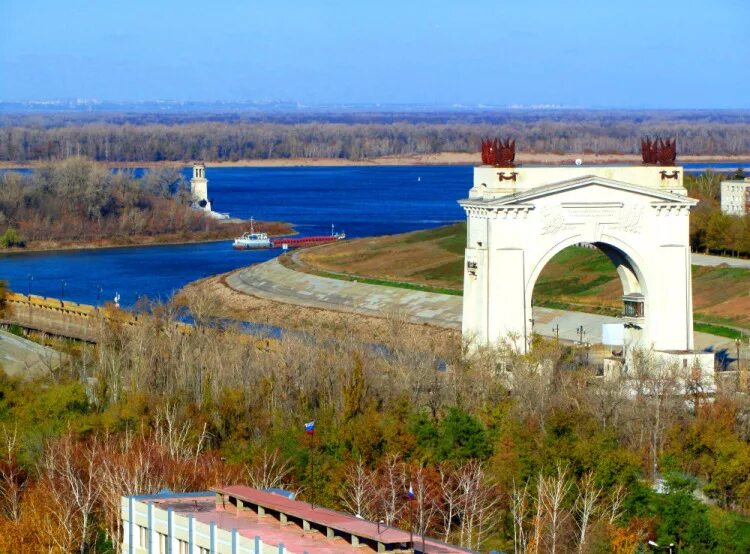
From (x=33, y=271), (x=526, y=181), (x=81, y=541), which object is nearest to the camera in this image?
(x=81, y=541)

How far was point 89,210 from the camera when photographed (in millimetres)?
105562

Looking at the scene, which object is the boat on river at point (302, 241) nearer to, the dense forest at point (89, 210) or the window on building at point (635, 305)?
the dense forest at point (89, 210)

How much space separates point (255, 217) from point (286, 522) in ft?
310

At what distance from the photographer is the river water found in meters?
75.1

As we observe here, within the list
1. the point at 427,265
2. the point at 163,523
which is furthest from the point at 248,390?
the point at 427,265

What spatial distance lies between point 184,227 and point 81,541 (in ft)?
271

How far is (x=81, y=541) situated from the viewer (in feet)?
77.5

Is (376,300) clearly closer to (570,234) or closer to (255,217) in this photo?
(570,234)

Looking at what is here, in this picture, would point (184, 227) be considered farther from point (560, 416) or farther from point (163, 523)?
point (163, 523)

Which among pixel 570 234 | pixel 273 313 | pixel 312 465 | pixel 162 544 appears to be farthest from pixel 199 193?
pixel 162 544

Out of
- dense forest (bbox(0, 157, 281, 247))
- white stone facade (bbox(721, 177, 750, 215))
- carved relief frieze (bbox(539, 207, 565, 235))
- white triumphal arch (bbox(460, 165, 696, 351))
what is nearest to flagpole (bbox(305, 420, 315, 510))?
white triumphal arch (bbox(460, 165, 696, 351))

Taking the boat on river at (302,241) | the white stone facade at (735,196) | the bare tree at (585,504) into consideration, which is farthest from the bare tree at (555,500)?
the boat on river at (302,241)

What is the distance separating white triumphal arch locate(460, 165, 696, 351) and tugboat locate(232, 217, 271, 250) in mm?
62739

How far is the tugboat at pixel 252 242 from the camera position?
94.6m
